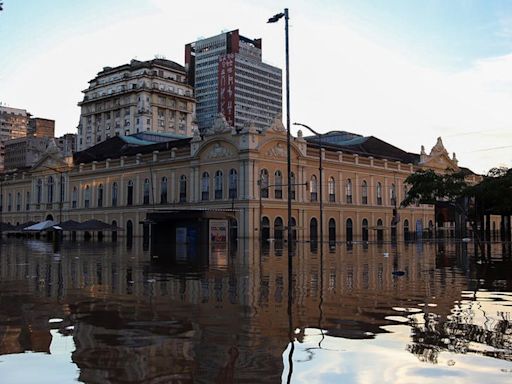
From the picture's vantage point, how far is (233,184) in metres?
62.8

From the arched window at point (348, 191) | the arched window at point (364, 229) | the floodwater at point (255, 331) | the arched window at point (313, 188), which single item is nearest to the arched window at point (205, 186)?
the arched window at point (313, 188)

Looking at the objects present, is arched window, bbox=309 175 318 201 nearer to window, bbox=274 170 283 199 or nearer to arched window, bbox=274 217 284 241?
window, bbox=274 170 283 199

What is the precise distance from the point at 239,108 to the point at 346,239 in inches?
3781

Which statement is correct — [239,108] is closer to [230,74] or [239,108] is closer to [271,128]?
[230,74]

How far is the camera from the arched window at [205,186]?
66.0 metres

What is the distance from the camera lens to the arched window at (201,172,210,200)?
66.0m

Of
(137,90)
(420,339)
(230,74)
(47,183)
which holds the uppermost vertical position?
(230,74)

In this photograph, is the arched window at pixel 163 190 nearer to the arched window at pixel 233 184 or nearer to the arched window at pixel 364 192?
the arched window at pixel 233 184

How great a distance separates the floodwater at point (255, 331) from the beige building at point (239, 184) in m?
35.7

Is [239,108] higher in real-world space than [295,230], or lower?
higher

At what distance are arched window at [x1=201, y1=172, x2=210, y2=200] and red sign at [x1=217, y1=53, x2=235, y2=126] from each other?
92281 millimetres

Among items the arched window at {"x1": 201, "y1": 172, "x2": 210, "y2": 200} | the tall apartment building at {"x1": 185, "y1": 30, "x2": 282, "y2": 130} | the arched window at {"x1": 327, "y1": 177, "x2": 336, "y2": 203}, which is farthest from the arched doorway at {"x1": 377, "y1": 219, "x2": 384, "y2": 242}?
the tall apartment building at {"x1": 185, "y1": 30, "x2": 282, "y2": 130}

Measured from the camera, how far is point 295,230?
211 ft

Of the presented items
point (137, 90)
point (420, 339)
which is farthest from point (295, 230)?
point (137, 90)
